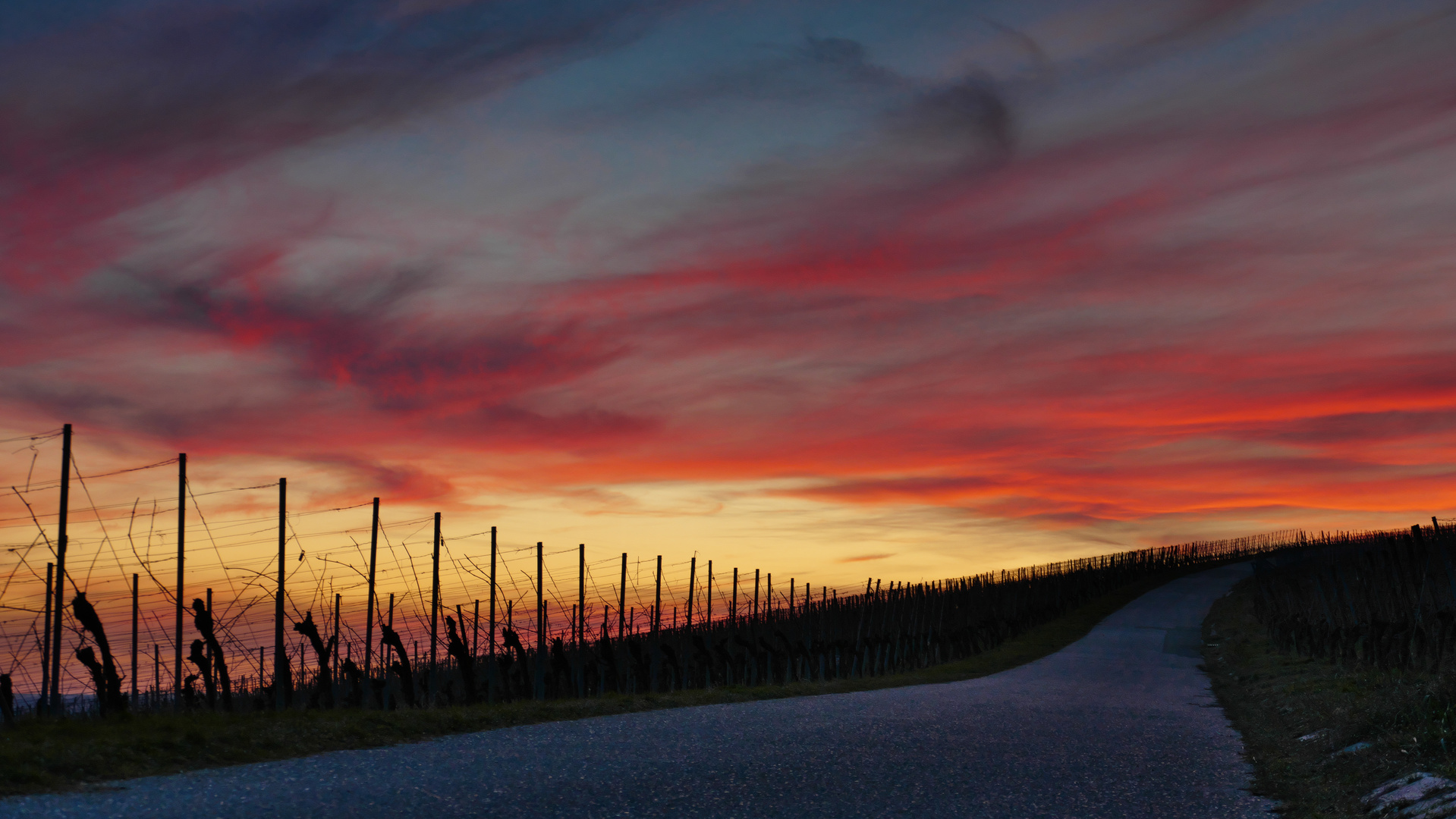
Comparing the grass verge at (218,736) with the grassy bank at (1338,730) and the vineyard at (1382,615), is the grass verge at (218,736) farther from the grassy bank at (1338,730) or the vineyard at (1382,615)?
the vineyard at (1382,615)

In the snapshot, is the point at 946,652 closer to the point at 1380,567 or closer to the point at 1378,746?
the point at 1380,567

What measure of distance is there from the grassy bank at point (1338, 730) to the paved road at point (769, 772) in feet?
1.94

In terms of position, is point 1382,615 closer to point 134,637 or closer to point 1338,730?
point 1338,730

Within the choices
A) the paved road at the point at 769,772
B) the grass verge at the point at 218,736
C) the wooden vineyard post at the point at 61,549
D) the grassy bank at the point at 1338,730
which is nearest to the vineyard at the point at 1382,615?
the grassy bank at the point at 1338,730

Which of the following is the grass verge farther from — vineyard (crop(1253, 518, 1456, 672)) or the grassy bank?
vineyard (crop(1253, 518, 1456, 672))

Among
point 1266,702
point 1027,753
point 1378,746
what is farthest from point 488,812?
point 1266,702

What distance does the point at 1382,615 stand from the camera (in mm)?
27750

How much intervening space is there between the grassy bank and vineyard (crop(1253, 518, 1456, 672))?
87 centimetres

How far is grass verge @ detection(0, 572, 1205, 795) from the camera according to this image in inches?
408

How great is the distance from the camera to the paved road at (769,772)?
973cm

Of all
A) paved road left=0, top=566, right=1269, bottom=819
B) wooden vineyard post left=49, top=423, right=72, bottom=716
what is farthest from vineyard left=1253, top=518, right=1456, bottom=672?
wooden vineyard post left=49, top=423, right=72, bottom=716

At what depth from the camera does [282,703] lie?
20.3m

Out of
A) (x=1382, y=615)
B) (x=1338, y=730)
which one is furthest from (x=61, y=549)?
(x=1382, y=615)

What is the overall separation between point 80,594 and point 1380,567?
1441 inches
